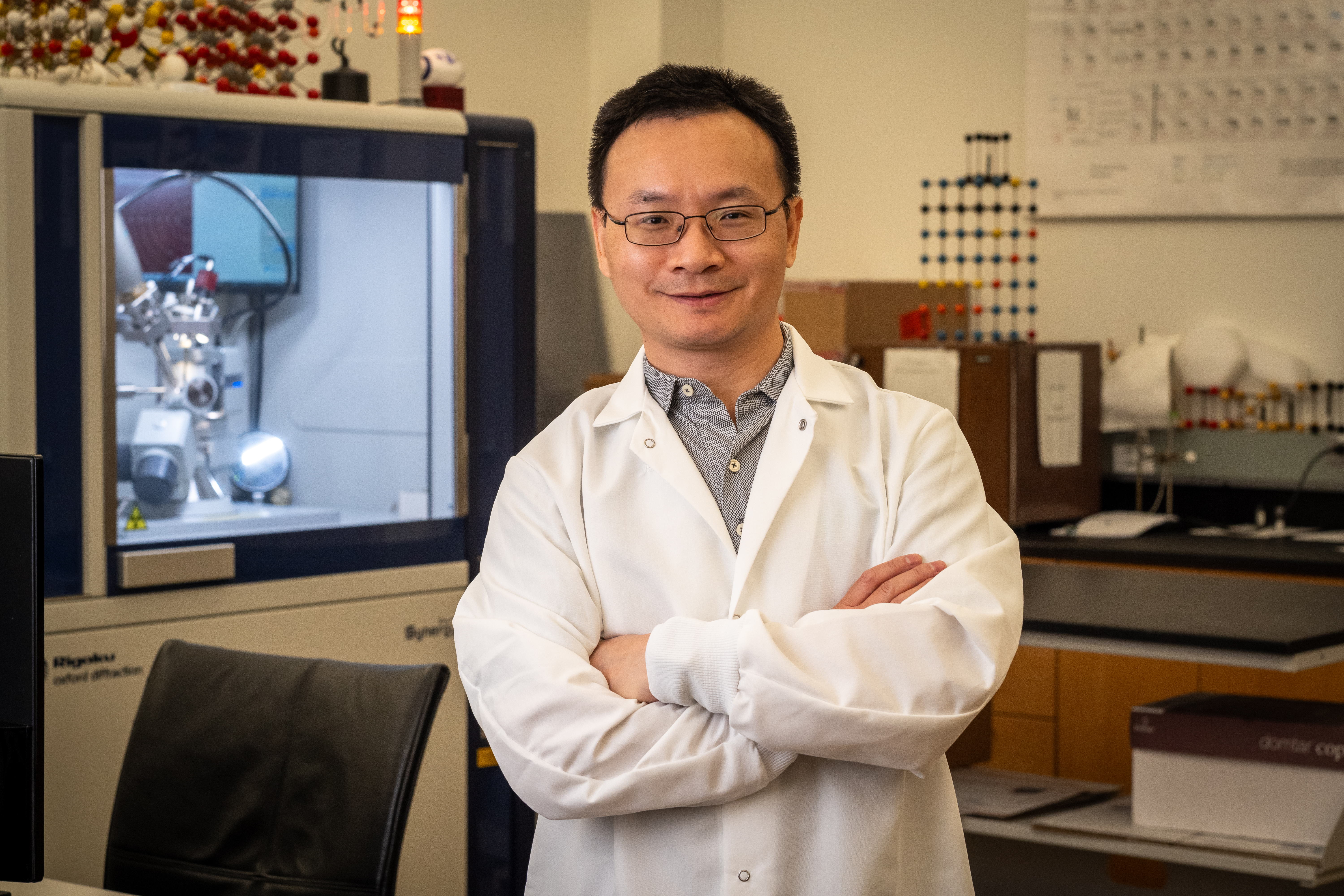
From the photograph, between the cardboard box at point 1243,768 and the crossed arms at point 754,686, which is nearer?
the crossed arms at point 754,686

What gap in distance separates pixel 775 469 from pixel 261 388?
1.51m

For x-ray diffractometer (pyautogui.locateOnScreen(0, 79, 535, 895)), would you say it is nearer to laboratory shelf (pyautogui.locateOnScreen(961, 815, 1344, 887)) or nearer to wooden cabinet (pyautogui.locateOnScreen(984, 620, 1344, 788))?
laboratory shelf (pyautogui.locateOnScreen(961, 815, 1344, 887))


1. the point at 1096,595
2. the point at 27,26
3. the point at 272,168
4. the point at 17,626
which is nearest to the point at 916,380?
the point at 1096,595

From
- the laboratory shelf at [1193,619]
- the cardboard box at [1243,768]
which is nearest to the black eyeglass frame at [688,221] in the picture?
the laboratory shelf at [1193,619]

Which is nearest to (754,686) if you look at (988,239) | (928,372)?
(928,372)

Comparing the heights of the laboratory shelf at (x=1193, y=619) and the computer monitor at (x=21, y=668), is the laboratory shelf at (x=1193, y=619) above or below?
below

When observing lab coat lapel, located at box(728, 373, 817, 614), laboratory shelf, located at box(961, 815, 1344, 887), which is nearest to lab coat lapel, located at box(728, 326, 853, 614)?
lab coat lapel, located at box(728, 373, 817, 614)

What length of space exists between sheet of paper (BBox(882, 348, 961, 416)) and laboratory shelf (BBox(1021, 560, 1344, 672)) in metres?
0.85

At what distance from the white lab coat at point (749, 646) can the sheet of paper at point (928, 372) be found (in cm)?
202

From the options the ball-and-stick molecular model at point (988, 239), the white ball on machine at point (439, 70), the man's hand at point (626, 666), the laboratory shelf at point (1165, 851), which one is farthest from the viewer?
the ball-and-stick molecular model at point (988, 239)

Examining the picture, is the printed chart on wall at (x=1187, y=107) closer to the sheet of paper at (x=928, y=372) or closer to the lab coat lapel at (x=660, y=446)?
the sheet of paper at (x=928, y=372)

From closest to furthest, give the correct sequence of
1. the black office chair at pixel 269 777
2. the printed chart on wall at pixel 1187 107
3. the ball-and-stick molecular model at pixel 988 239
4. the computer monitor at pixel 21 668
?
the computer monitor at pixel 21 668 < the black office chair at pixel 269 777 < the printed chart on wall at pixel 1187 107 < the ball-and-stick molecular model at pixel 988 239

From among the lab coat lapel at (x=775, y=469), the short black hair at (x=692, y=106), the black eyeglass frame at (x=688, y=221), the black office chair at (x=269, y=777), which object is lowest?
the black office chair at (x=269, y=777)

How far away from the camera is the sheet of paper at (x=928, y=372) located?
11.3 feet
